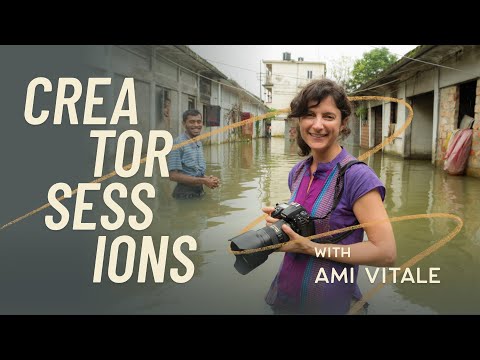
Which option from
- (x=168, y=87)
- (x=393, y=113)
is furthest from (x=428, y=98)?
(x=168, y=87)

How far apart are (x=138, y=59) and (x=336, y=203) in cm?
489

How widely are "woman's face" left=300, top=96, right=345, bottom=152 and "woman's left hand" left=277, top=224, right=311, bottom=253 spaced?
0.26 meters

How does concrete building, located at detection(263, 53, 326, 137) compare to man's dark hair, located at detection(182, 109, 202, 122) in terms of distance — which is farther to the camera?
man's dark hair, located at detection(182, 109, 202, 122)

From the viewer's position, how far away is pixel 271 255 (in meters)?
3.06

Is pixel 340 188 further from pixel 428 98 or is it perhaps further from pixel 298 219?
pixel 428 98

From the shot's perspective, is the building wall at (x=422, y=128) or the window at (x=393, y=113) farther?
the window at (x=393, y=113)

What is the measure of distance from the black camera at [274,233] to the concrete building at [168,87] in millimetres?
3460

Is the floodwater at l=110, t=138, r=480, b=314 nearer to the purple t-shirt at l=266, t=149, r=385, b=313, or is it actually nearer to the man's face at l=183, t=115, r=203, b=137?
the purple t-shirt at l=266, t=149, r=385, b=313

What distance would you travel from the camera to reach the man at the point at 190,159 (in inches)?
147

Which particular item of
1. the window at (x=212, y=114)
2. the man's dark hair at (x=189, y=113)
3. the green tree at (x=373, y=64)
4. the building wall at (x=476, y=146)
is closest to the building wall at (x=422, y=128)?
the green tree at (x=373, y=64)

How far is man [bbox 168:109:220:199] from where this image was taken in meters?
3.74

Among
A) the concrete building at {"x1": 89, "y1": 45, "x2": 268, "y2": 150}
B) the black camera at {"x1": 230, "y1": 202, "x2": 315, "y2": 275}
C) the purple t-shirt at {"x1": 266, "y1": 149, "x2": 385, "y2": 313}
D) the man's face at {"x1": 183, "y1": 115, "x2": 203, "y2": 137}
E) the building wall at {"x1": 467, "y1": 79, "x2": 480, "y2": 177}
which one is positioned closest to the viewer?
the purple t-shirt at {"x1": 266, "y1": 149, "x2": 385, "y2": 313}

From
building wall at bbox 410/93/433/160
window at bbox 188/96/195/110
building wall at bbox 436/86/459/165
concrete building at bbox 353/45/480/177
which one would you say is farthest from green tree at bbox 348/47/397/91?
building wall at bbox 410/93/433/160

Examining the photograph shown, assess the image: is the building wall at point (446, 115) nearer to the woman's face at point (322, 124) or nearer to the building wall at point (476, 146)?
the building wall at point (476, 146)
